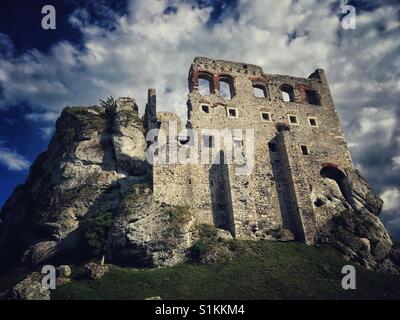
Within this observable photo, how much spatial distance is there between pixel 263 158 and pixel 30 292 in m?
21.1

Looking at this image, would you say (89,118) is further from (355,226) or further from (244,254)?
(355,226)

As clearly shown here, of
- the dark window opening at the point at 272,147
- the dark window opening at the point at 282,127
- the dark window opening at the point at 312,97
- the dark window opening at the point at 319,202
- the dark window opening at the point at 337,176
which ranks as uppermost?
the dark window opening at the point at 312,97

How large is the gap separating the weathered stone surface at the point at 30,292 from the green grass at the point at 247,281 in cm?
74

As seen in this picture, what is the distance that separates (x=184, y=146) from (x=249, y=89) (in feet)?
34.9

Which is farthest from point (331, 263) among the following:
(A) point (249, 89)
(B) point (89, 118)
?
(B) point (89, 118)

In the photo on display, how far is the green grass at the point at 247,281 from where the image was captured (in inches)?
866

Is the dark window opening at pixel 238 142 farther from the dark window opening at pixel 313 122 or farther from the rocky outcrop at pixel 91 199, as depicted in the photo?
the dark window opening at pixel 313 122

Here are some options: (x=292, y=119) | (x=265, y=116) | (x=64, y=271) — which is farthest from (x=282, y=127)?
(x=64, y=271)

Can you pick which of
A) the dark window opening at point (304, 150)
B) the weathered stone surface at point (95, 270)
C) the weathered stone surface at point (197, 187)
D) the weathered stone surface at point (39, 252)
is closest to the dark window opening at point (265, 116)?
the weathered stone surface at point (197, 187)

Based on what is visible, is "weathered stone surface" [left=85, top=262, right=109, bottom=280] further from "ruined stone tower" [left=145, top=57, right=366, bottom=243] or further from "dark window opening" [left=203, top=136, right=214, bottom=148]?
"dark window opening" [left=203, top=136, right=214, bottom=148]

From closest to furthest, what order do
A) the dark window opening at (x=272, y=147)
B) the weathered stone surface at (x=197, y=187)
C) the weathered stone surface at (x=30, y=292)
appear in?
1. the weathered stone surface at (x=30, y=292)
2. the weathered stone surface at (x=197, y=187)
3. the dark window opening at (x=272, y=147)

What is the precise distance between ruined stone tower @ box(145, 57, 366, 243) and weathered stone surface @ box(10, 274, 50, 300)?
10.5 metres

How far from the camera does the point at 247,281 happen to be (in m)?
23.6
